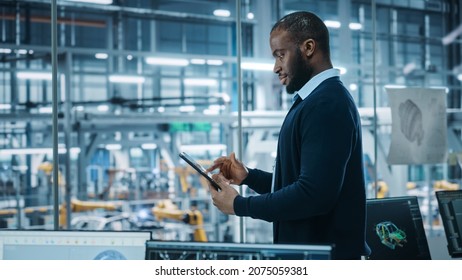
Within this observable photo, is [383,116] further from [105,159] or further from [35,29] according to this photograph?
[35,29]

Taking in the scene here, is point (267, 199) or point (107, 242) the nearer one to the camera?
point (107, 242)

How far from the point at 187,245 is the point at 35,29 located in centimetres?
1652

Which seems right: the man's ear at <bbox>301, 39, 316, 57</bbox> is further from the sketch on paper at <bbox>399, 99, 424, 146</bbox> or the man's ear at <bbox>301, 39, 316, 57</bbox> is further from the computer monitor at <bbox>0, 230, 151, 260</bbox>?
the sketch on paper at <bbox>399, 99, 424, 146</bbox>

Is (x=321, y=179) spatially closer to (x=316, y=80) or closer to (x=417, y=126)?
(x=316, y=80)

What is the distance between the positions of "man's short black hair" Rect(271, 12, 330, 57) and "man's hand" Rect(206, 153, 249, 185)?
504 millimetres

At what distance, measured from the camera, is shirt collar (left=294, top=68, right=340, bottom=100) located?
5.82 feet

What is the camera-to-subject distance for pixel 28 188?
10.9 m

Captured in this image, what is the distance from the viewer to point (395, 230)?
2453 millimetres

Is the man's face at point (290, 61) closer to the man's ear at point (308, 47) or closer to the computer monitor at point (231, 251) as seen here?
the man's ear at point (308, 47)

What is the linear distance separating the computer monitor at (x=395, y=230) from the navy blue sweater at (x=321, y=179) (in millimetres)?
647

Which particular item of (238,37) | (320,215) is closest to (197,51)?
(238,37)

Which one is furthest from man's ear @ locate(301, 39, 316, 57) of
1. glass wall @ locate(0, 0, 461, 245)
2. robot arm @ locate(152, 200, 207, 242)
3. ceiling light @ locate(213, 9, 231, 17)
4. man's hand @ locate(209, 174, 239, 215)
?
ceiling light @ locate(213, 9, 231, 17)

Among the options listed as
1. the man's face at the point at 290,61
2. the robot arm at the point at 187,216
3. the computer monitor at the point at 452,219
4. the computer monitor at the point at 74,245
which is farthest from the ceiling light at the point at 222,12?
the computer monitor at the point at 74,245

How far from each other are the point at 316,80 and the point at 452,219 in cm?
117
